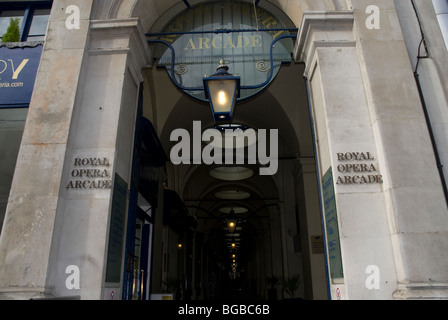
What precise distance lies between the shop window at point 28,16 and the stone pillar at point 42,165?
1.85 m

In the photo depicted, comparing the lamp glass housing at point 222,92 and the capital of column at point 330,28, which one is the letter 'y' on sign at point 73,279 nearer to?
the lamp glass housing at point 222,92

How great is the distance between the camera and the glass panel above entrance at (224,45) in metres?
6.65

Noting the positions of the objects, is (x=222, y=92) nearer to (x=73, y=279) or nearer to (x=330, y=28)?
(x=330, y=28)

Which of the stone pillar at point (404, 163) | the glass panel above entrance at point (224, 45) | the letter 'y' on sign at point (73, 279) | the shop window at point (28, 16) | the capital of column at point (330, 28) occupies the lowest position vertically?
the letter 'y' on sign at point (73, 279)

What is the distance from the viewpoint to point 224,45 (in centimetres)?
690

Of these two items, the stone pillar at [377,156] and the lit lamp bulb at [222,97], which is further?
the lit lamp bulb at [222,97]

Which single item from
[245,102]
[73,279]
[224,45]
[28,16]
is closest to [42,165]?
[73,279]

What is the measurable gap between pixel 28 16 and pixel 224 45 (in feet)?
14.3

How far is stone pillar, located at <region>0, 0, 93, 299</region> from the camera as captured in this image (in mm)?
4180

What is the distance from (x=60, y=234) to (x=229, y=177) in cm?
1739

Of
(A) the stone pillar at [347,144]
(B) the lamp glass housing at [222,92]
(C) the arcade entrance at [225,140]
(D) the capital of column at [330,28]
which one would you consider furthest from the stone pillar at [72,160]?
(A) the stone pillar at [347,144]

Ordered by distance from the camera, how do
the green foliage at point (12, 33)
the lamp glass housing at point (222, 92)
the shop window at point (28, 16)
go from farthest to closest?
1. the shop window at point (28, 16)
2. the green foliage at point (12, 33)
3. the lamp glass housing at point (222, 92)

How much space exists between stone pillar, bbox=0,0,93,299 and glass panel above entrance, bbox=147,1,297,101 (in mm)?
1767

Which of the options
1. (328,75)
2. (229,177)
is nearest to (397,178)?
(328,75)
